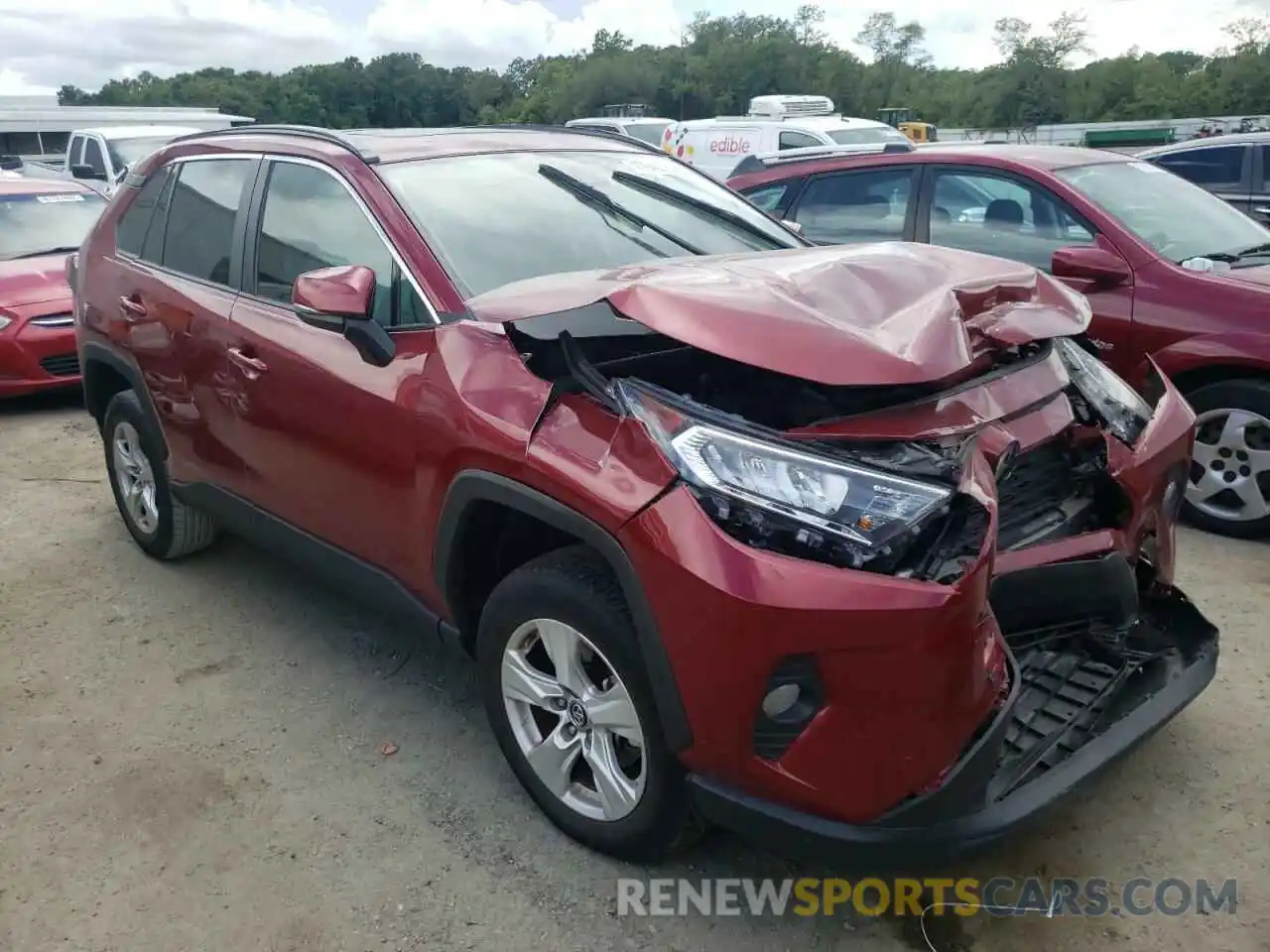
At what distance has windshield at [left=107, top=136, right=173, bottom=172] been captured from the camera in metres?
13.8

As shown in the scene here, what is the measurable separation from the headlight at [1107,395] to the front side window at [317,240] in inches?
71.6

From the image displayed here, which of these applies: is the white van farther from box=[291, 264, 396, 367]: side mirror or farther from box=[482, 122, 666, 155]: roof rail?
box=[291, 264, 396, 367]: side mirror

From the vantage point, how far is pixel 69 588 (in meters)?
4.52

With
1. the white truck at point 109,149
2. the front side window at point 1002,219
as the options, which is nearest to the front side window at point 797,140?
the white truck at point 109,149

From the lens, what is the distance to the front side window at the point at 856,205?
19.1ft

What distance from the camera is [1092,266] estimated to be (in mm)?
4629

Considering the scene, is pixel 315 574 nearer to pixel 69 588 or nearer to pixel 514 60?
pixel 69 588

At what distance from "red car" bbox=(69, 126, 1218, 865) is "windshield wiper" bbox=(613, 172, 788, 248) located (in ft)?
0.06

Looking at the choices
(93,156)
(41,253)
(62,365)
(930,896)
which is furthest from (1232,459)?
(93,156)

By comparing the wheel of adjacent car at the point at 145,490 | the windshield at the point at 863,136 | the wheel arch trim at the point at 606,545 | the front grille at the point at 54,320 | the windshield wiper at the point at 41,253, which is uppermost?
the windshield at the point at 863,136

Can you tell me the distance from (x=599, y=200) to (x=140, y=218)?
7.11 ft

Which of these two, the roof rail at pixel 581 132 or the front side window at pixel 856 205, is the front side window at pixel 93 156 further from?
the roof rail at pixel 581 132

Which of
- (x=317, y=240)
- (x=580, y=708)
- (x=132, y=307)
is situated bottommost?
(x=580, y=708)

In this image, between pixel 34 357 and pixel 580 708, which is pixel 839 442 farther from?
pixel 34 357
